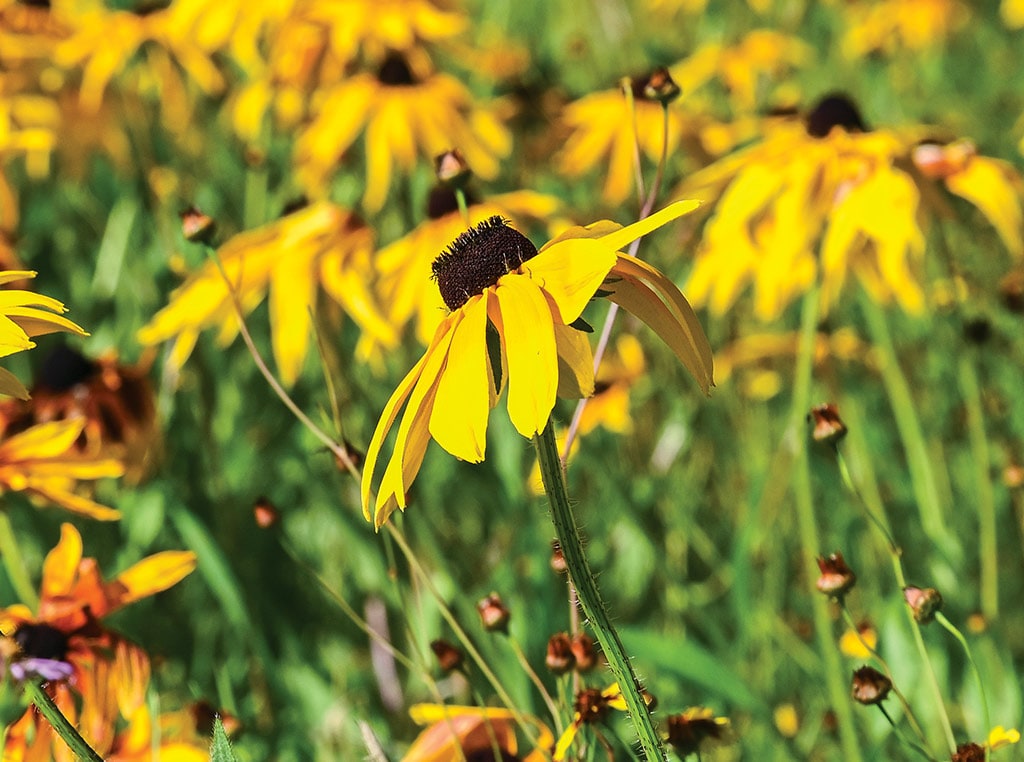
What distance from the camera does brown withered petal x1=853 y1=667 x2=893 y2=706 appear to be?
980 mm

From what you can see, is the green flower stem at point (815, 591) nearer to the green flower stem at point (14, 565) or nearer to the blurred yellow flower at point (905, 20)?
the green flower stem at point (14, 565)

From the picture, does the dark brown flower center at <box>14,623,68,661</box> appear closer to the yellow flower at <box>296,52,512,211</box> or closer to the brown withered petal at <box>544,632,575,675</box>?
the brown withered petal at <box>544,632,575,675</box>

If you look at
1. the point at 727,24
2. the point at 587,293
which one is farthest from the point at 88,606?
the point at 727,24

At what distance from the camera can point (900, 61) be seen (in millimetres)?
4094

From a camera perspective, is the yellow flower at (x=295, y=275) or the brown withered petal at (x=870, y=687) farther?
the yellow flower at (x=295, y=275)

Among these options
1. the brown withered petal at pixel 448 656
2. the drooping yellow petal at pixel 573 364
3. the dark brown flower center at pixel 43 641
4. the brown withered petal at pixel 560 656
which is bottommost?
the dark brown flower center at pixel 43 641

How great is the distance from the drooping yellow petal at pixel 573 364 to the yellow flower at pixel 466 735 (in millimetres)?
327

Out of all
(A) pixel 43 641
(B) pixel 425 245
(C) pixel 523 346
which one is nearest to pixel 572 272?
(C) pixel 523 346

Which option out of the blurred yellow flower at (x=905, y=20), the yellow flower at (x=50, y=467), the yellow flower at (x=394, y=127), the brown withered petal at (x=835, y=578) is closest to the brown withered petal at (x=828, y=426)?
the brown withered petal at (x=835, y=578)

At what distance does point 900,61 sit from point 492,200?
2467 millimetres

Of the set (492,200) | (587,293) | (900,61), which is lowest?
(900,61)

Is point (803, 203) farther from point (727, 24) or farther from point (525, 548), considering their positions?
point (727, 24)

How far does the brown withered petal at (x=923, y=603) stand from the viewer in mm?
992

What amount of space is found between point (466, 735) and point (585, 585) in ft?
1.30
